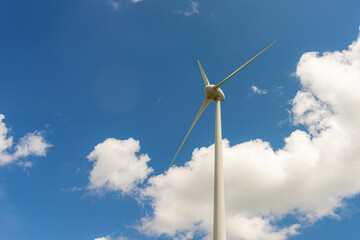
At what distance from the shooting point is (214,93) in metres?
31.9

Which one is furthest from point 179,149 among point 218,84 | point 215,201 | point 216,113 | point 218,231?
point 218,231

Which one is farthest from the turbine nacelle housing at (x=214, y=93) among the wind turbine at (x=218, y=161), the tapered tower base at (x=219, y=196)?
the tapered tower base at (x=219, y=196)

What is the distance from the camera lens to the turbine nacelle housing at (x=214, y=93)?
1257 inches

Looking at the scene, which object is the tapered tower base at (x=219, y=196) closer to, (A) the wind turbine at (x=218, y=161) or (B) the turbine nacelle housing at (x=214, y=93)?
(A) the wind turbine at (x=218, y=161)

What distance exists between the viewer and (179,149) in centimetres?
3152

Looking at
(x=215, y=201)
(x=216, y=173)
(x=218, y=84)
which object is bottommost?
(x=215, y=201)

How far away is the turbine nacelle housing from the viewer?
31922mm

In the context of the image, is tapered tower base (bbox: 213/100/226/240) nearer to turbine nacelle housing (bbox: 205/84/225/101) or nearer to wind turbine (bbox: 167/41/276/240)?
wind turbine (bbox: 167/41/276/240)

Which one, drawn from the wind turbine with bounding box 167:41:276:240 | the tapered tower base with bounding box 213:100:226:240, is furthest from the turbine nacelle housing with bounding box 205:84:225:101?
the tapered tower base with bounding box 213:100:226:240

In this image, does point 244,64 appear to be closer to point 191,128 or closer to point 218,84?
point 218,84

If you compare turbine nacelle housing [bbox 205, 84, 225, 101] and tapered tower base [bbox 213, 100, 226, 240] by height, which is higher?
turbine nacelle housing [bbox 205, 84, 225, 101]

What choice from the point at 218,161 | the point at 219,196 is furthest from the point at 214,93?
the point at 219,196

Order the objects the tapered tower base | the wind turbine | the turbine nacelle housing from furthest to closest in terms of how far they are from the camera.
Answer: the turbine nacelle housing, the wind turbine, the tapered tower base

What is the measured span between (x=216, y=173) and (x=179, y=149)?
10.3 m
